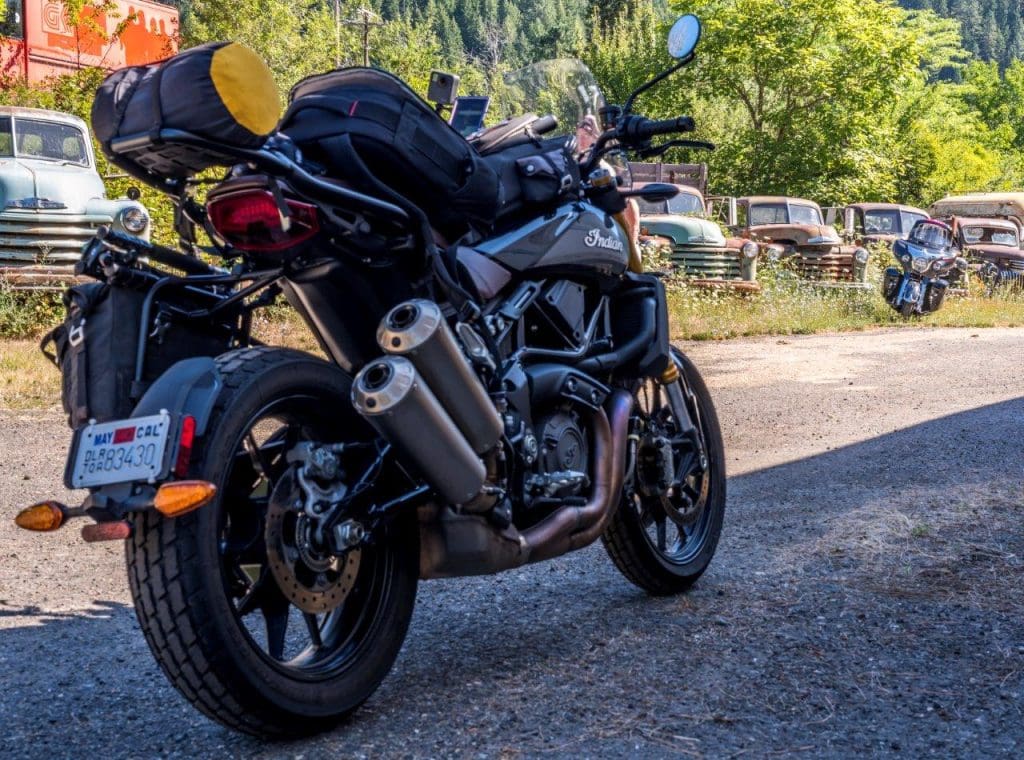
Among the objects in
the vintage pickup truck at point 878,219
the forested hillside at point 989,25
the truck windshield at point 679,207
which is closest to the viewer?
the truck windshield at point 679,207

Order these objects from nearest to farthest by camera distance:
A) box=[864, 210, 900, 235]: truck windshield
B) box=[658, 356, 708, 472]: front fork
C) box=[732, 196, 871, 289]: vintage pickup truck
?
box=[658, 356, 708, 472]: front fork, box=[732, 196, 871, 289]: vintage pickup truck, box=[864, 210, 900, 235]: truck windshield

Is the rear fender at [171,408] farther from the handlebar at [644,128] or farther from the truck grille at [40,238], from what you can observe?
the truck grille at [40,238]

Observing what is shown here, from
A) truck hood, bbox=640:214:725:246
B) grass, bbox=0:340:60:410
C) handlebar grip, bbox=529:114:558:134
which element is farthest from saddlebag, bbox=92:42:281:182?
truck hood, bbox=640:214:725:246

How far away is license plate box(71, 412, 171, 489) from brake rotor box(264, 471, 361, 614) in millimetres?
370

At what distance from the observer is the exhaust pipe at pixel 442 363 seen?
3.30 meters

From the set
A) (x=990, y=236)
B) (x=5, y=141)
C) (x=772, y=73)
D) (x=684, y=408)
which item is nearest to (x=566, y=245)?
(x=684, y=408)

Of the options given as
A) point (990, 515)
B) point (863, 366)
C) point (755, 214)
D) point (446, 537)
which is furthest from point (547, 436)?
point (755, 214)

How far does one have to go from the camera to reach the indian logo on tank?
4.23 meters

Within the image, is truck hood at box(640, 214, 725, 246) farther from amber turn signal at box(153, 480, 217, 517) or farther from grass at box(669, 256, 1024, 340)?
amber turn signal at box(153, 480, 217, 517)

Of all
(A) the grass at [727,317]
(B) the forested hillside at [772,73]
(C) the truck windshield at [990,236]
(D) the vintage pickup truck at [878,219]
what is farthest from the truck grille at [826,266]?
(B) the forested hillside at [772,73]

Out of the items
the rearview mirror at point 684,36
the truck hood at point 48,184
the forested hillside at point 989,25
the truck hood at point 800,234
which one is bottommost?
the truck hood at point 800,234

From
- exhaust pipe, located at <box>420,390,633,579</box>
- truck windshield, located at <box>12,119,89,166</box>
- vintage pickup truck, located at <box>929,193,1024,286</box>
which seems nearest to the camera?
exhaust pipe, located at <box>420,390,633,579</box>

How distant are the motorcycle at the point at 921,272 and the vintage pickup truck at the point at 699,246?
198 centimetres

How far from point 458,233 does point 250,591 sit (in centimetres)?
122
